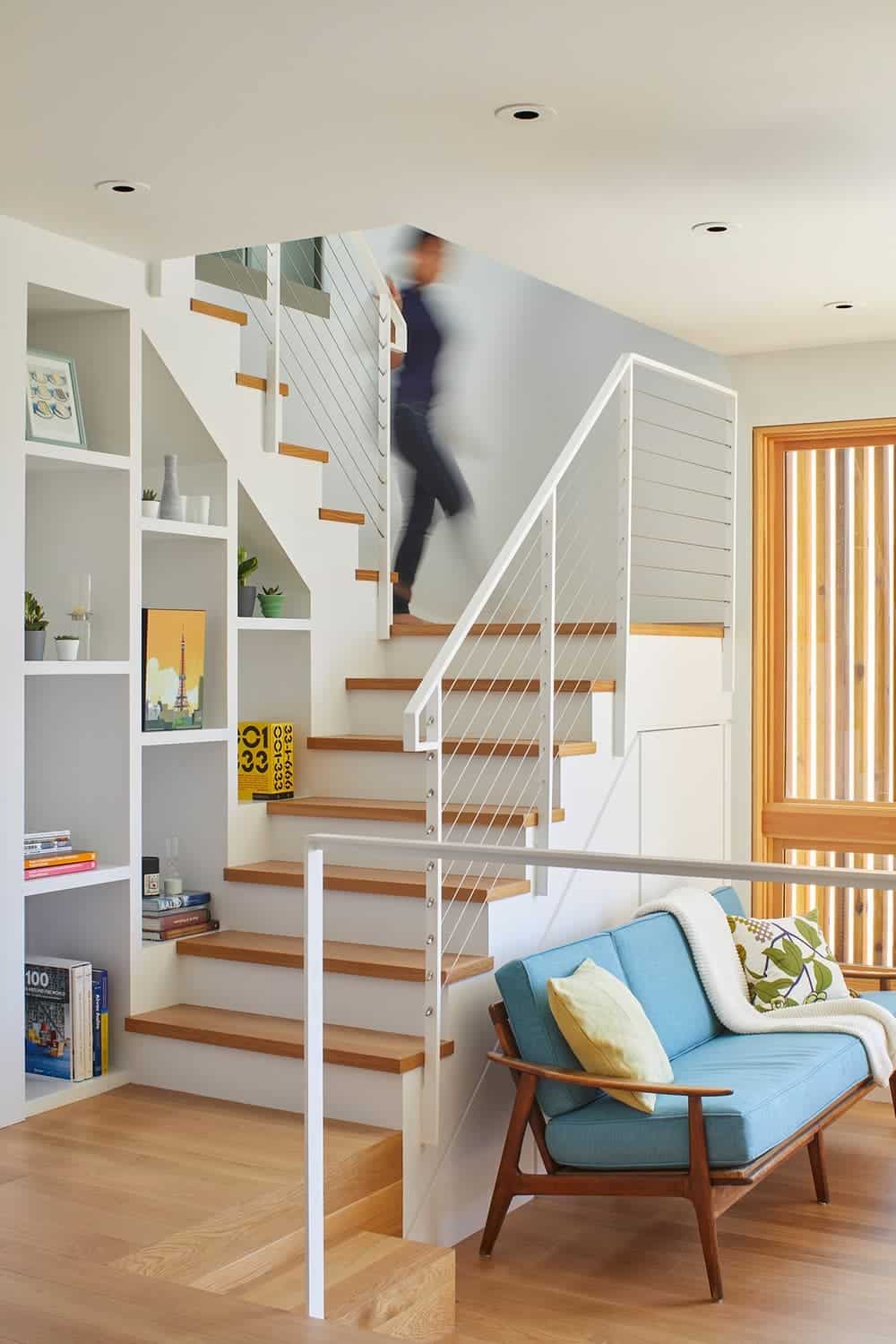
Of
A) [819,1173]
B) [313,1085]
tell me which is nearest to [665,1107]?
[819,1173]

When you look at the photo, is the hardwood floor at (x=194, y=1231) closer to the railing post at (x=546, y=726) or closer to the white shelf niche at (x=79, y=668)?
the railing post at (x=546, y=726)

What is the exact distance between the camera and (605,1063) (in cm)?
381

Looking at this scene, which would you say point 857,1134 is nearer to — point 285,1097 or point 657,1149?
point 657,1149

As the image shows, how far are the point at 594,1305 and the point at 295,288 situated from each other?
13.5 ft

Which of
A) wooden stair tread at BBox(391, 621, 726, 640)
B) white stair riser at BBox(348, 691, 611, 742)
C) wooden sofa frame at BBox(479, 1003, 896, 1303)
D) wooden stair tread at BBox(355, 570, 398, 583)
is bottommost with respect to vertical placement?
wooden sofa frame at BBox(479, 1003, 896, 1303)

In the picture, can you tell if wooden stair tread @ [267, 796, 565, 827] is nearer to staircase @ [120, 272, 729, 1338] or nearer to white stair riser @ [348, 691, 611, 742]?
staircase @ [120, 272, 729, 1338]

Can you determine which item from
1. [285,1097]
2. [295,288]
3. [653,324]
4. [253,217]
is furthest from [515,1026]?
[295,288]

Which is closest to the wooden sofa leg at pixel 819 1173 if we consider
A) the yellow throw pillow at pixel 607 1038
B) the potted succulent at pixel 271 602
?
the yellow throw pillow at pixel 607 1038

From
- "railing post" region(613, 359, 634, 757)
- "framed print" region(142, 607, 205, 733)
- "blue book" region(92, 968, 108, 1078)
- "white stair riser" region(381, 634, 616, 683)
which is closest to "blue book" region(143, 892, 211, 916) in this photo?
"blue book" region(92, 968, 108, 1078)

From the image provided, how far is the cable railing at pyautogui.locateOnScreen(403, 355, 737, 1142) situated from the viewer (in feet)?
13.8

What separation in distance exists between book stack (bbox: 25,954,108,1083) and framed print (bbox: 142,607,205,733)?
75 cm

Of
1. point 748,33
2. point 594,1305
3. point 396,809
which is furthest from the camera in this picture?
point 396,809

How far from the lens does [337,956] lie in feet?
13.8

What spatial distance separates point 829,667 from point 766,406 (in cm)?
110
